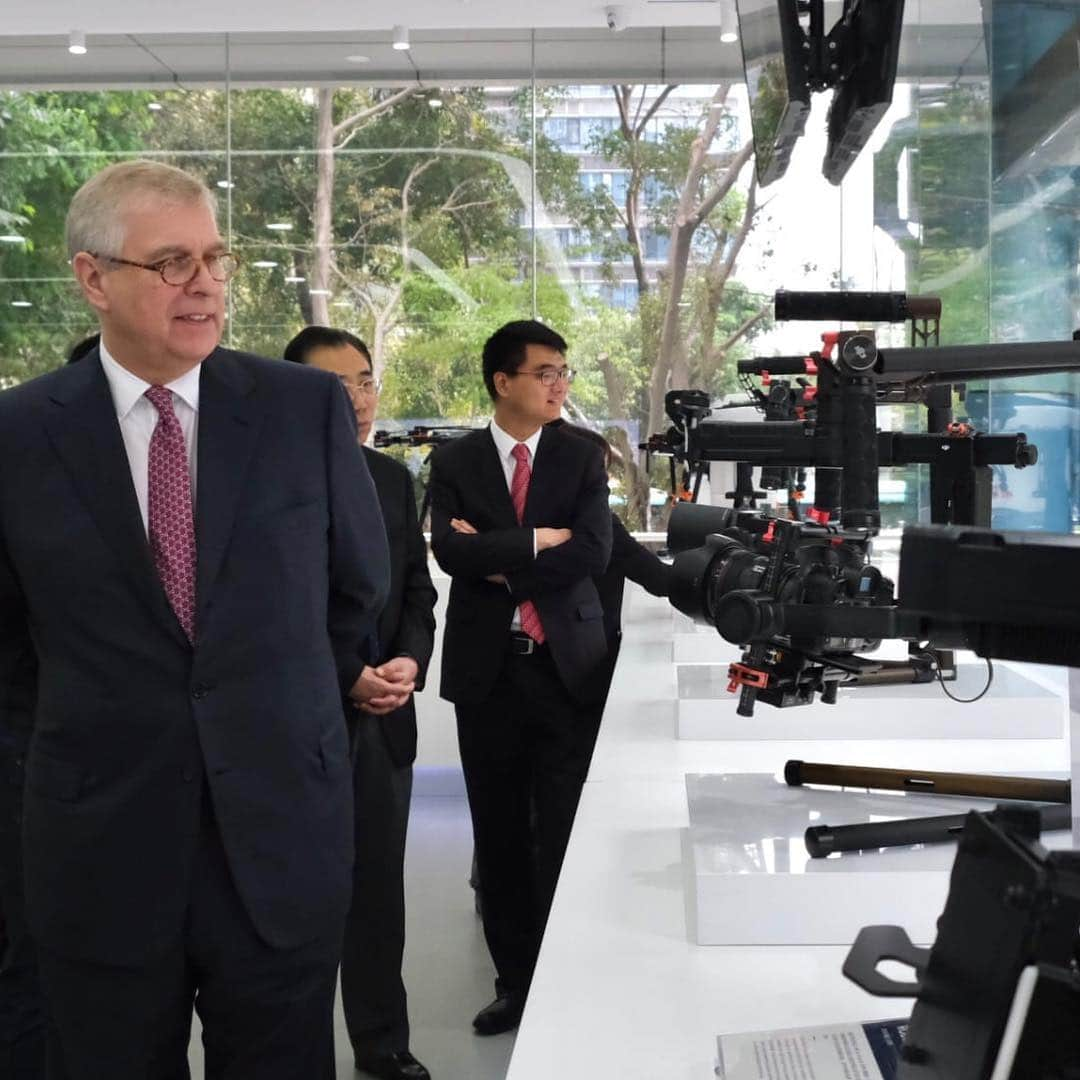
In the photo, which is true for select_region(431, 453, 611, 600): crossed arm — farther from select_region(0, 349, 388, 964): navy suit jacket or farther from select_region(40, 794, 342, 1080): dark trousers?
select_region(40, 794, 342, 1080): dark trousers

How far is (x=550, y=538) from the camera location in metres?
3.47

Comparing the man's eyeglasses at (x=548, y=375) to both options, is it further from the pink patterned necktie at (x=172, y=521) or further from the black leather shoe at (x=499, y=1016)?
the pink patterned necktie at (x=172, y=521)

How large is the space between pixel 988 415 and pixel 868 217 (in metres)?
3.17

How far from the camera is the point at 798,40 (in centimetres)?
Result: 242

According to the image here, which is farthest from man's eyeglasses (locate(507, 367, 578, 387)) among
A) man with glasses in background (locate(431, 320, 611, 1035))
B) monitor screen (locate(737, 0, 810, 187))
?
monitor screen (locate(737, 0, 810, 187))

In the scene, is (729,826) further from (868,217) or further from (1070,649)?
(868,217)

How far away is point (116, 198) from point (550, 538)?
173 centimetres

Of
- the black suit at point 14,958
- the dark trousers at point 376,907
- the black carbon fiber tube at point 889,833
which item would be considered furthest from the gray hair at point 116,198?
the dark trousers at point 376,907

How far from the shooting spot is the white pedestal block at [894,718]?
2553 mm

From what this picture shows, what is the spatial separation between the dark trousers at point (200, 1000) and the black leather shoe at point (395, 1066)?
1.31 m

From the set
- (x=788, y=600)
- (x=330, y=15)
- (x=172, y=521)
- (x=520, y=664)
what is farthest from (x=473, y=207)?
(x=788, y=600)

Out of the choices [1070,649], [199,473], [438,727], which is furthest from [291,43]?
[1070,649]

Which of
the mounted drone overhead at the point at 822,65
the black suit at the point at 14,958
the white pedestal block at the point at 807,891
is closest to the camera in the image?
the white pedestal block at the point at 807,891

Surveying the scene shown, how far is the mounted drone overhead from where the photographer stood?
222cm
